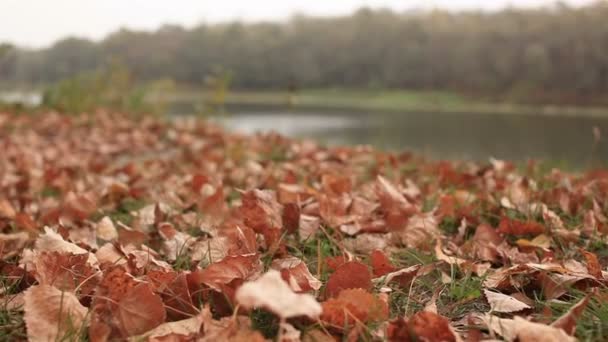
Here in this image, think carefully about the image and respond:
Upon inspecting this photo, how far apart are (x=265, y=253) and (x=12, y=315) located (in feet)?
1.34

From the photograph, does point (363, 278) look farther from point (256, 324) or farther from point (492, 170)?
point (492, 170)

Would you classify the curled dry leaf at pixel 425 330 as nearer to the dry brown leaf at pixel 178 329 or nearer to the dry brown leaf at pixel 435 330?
the dry brown leaf at pixel 435 330

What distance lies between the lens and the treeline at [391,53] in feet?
101

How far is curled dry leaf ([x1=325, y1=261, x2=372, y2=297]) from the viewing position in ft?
2.39

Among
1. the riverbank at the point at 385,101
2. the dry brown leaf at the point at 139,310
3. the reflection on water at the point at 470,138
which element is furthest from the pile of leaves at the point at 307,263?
the riverbank at the point at 385,101

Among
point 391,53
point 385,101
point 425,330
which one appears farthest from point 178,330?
point 391,53

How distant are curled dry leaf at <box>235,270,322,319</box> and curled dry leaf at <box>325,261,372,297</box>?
0.72ft

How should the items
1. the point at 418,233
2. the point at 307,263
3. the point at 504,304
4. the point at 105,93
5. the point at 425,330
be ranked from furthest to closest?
1. the point at 105,93
2. the point at 418,233
3. the point at 307,263
4. the point at 504,304
5. the point at 425,330

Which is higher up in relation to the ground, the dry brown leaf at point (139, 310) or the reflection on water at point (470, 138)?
the dry brown leaf at point (139, 310)

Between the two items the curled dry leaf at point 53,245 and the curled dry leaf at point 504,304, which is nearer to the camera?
the curled dry leaf at point 504,304

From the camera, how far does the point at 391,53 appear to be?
137ft

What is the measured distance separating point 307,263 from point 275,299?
0.48m

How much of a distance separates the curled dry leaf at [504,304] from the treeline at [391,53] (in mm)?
28380

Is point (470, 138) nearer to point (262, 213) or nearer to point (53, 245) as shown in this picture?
point (262, 213)
